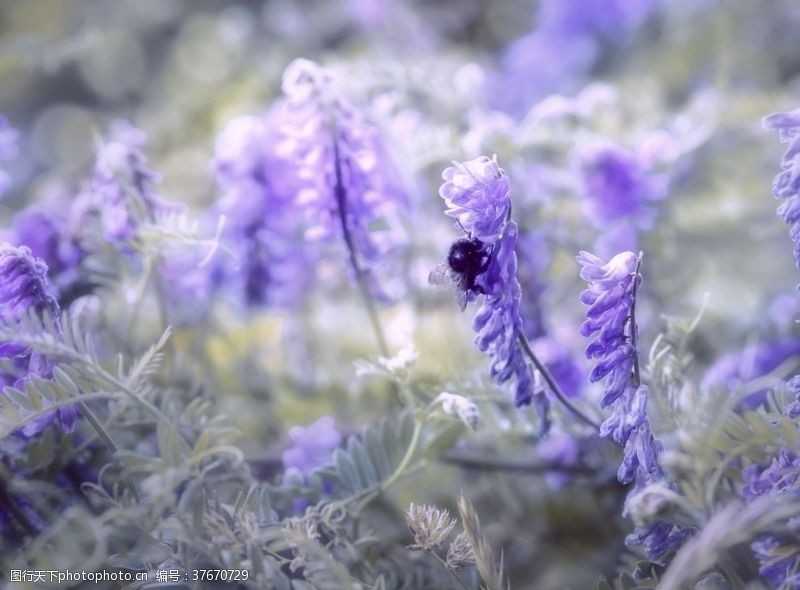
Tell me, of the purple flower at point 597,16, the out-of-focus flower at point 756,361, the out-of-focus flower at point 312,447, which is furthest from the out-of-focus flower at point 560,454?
the purple flower at point 597,16

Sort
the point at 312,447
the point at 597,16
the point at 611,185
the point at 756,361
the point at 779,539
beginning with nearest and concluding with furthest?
the point at 779,539, the point at 312,447, the point at 756,361, the point at 611,185, the point at 597,16

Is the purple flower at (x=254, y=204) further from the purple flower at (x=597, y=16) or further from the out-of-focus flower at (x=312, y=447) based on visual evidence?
the purple flower at (x=597, y=16)

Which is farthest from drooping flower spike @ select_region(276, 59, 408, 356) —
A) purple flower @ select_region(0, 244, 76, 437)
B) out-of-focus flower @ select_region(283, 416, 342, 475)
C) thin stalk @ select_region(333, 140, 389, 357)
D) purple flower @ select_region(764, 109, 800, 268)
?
purple flower @ select_region(764, 109, 800, 268)

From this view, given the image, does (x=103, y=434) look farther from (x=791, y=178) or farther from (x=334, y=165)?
(x=791, y=178)

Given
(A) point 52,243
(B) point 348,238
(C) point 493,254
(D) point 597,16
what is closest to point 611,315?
(C) point 493,254

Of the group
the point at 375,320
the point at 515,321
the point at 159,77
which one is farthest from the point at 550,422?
the point at 159,77

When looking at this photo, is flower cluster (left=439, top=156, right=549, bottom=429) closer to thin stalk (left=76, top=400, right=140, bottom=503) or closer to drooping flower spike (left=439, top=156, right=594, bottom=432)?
drooping flower spike (left=439, top=156, right=594, bottom=432)
